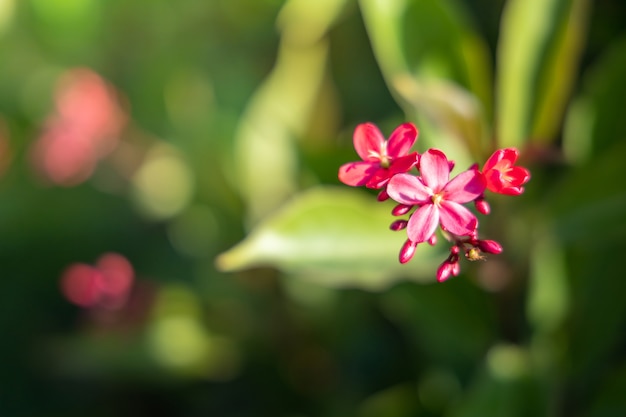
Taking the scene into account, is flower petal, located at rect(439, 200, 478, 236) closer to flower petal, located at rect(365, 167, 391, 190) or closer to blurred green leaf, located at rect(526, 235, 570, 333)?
flower petal, located at rect(365, 167, 391, 190)

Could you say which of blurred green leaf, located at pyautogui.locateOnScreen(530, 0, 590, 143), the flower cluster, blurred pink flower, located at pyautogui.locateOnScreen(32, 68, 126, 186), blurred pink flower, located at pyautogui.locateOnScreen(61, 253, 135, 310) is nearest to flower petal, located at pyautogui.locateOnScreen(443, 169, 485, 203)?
the flower cluster

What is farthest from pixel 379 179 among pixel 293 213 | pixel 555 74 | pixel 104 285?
pixel 104 285

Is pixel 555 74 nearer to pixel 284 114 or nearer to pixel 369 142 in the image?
pixel 369 142

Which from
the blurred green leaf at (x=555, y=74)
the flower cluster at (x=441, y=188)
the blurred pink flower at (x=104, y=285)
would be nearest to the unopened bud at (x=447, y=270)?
the flower cluster at (x=441, y=188)

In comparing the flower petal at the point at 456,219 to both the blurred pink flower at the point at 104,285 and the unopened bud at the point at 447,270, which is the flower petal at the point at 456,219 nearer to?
the unopened bud at the point at 447,270

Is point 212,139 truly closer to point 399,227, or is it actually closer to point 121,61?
point 121,61

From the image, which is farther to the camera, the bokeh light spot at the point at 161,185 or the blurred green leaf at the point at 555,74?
the bokeh light spot at the point at 161,185
